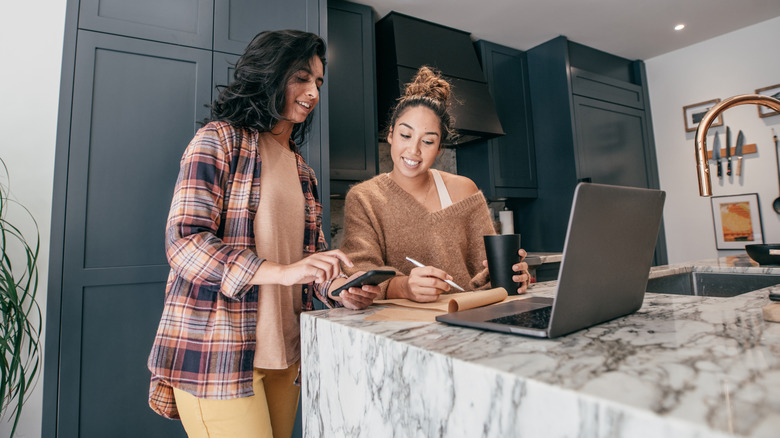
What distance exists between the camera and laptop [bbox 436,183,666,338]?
473 millimetres

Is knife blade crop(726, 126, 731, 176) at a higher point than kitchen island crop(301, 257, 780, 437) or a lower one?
higher

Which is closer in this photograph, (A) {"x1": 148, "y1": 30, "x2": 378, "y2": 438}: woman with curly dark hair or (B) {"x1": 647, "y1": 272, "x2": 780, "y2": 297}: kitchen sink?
(A) {"x1": 148, "y1": 30, "x2": 378, "y2": 438}: woman with curly dark hair

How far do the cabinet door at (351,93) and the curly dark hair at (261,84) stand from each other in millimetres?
1397

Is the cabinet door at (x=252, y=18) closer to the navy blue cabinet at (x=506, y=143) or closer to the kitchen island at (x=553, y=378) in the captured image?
the kitchen island at (x=553, y=378)

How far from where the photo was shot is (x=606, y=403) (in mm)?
307

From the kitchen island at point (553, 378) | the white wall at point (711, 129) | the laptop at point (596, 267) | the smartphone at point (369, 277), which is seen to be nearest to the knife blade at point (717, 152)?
the white wall at point (711, 129)

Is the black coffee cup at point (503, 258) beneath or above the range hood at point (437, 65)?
beneath

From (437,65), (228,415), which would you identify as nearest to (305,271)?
(228,415)

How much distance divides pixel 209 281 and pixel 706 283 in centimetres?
182

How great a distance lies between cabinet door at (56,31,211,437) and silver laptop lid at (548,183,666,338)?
160 cm

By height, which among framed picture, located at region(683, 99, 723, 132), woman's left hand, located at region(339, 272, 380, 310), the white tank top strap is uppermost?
framed picture, located at region(683, 99, 723, 132)

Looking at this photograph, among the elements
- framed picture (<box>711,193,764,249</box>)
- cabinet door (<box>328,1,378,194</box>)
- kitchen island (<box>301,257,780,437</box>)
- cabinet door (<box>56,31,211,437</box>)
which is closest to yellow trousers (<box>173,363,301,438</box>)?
kitchen island (<box>301,257,780,437</box>)

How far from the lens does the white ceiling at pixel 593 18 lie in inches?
109

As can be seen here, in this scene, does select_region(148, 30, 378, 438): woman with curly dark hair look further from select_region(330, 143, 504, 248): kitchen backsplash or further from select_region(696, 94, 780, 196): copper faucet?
select_region(330, 143, 504, 248): kitchen backsplash
